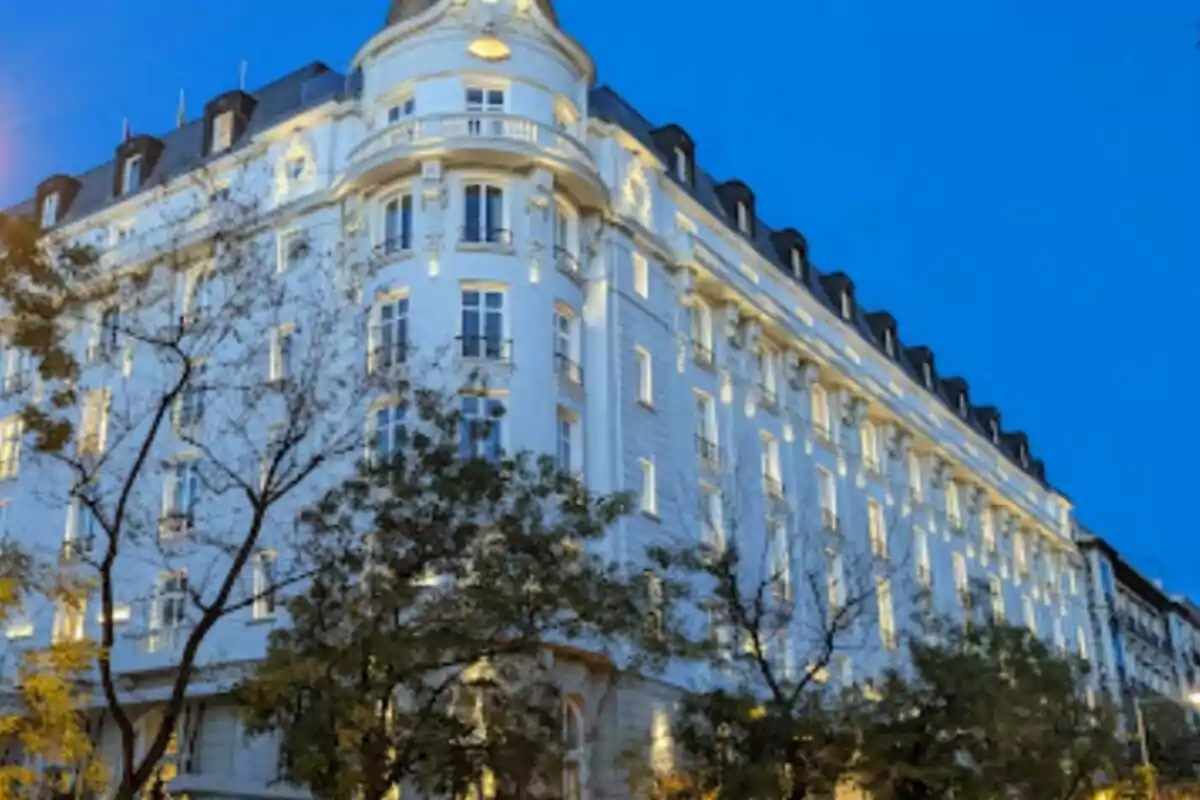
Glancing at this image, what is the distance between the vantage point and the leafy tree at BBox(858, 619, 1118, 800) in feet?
80.3

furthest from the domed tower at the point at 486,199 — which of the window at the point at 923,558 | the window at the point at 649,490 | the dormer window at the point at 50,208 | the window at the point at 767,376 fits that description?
the window at the point at 923,558

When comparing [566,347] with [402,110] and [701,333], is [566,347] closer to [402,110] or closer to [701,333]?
[402,110]

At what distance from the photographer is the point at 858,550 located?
4228cm

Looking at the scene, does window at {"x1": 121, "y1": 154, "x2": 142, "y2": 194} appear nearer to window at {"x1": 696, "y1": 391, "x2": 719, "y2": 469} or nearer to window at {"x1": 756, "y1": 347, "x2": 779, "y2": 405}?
window at {"x1": 696, "y1": 391, "x2": 719, "y2": 469}

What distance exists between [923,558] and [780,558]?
12464 mm

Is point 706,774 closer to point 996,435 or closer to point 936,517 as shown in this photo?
point 936,517

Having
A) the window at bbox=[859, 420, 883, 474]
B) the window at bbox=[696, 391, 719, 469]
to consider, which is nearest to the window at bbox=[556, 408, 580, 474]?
the window at bbox=[696, 391, 719, 469]

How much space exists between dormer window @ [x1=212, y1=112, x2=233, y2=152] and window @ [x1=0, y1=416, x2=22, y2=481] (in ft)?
30.4

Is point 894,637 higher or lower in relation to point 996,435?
lower

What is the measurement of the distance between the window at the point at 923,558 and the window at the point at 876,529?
2.89 metres

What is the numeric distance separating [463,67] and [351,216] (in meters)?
4.37

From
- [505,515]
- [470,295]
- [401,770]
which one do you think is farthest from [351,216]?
[401,770]

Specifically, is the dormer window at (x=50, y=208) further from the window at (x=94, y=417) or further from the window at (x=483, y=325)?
the window at (x=483, y=325)

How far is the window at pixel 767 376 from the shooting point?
39.4m
